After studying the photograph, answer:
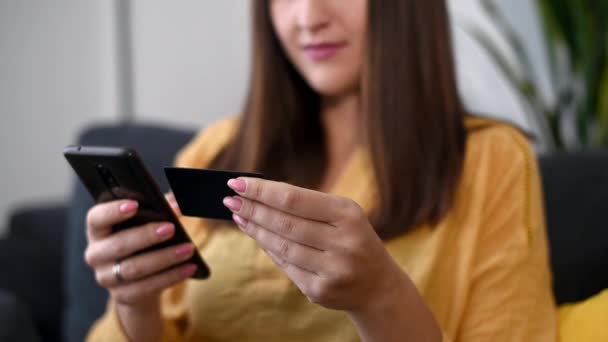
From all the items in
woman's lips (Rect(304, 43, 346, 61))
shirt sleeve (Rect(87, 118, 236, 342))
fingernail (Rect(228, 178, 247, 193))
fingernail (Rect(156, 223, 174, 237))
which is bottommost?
shirt sleeve (Rect(87, 118, 236, 342))

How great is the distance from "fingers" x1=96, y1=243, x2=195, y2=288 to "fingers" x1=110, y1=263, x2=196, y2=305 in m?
0.01

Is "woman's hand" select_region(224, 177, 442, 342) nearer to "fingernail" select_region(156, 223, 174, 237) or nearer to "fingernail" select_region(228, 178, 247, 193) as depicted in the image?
"fingernail" select_region(228, 178, 247, 193)

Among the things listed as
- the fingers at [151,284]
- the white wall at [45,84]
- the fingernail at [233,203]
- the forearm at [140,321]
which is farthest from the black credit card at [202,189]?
the white wall at [45,84]

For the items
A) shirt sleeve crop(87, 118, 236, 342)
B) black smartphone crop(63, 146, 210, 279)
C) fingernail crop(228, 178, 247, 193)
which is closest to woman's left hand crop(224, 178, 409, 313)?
fingernail crop(228, 178, 247, 193)

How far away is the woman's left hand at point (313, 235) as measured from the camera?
55 cm

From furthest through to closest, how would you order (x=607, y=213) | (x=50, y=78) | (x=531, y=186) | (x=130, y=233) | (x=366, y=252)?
(x=50, y=78) → (x=607, y=213) → (x=531, y=186) → (x=130, y=233) → (x=366, y=252)

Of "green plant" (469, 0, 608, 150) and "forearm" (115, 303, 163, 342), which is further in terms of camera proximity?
"green plant" (469, 0, 608, 150)

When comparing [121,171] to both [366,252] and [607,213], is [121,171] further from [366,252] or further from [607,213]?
[607,213]

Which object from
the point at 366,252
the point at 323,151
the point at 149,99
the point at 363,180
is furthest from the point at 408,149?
the point at 149,99

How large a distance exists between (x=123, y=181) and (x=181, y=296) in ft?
1.16

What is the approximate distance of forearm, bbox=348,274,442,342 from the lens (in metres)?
0.64

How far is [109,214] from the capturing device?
2.27 ft

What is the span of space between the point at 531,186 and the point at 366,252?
0.36 m

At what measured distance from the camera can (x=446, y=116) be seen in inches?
35.4
